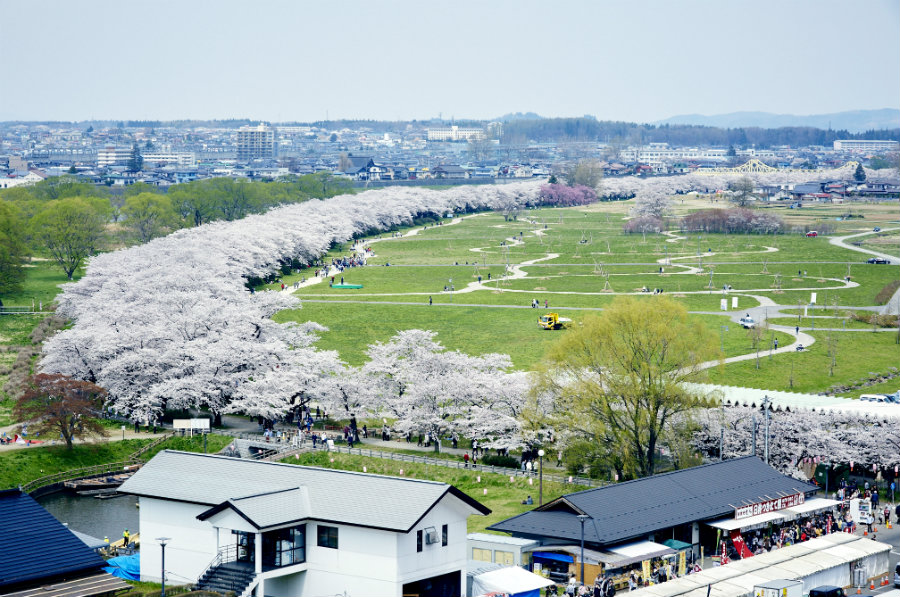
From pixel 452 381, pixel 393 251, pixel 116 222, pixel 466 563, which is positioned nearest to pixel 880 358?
pixel 452 381

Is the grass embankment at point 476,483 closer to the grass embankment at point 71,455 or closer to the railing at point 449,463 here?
the railing at point 449,463

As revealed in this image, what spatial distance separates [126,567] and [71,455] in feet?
63.5

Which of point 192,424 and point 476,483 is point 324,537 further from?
point 192,424

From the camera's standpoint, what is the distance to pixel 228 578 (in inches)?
1275

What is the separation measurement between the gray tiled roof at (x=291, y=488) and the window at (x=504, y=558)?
318 centimetres

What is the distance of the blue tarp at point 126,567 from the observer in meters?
36.4

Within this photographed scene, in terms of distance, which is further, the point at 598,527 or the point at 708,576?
the point at 598,527

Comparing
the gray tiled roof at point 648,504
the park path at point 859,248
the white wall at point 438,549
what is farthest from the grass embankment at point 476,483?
the park path at point 859,248

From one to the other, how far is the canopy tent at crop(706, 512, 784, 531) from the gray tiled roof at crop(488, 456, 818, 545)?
0.94ft

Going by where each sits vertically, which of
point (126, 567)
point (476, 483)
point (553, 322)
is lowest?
point (476, 483)

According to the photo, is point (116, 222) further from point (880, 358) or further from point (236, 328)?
point (880, 358)

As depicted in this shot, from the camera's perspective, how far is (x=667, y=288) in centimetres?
10106

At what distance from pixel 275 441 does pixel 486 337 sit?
25.5 metres

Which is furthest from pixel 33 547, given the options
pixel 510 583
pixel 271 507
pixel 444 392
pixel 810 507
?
pixel 444 392
